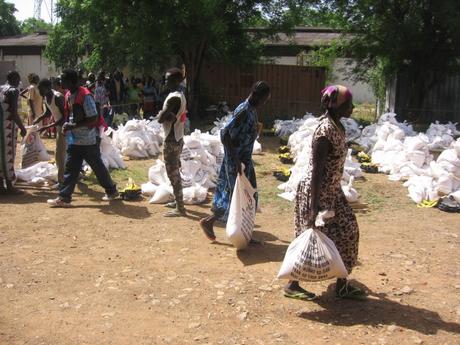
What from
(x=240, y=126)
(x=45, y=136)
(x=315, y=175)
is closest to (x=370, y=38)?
(x=45, y=136)

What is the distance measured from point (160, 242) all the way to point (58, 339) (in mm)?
2100

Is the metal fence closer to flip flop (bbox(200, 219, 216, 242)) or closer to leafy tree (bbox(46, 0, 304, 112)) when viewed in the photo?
leafy tree (bbox(46, 0, 304, 112))

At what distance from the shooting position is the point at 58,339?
11.3 feet

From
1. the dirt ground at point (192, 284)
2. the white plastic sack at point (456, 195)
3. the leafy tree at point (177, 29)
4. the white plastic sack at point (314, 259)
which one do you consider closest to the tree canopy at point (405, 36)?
the leafy tree at point (177, 29)

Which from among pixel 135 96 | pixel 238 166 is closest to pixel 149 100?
pixel 135 96

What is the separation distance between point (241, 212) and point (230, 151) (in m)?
0.55

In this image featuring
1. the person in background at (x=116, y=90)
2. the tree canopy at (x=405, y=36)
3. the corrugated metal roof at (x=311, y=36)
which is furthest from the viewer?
the corrugated metal roof at (x=311, y=36)

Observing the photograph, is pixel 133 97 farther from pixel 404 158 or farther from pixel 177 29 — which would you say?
pixel 404 158

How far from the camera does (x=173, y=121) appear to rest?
19.7 feet

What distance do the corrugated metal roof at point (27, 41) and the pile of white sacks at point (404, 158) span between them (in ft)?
73.3

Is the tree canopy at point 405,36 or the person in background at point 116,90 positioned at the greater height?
the tree canopy at point 405,36

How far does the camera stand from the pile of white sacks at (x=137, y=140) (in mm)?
10445

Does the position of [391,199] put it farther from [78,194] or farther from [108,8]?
A: [108,8]

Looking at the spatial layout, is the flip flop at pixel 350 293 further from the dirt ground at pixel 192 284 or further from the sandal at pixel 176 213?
the sandal at pixel 176 213
